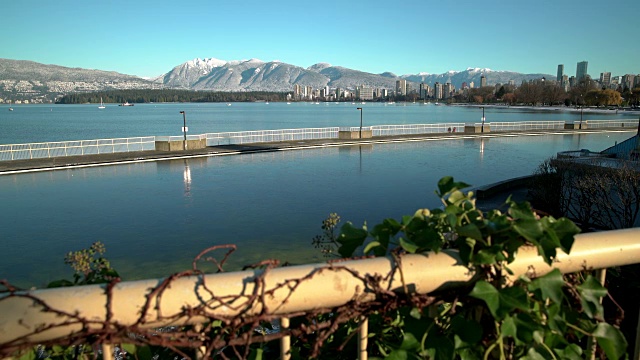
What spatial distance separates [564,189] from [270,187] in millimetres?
13579

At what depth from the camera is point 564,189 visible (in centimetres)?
1761

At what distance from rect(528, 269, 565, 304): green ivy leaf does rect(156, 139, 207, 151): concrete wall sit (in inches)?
1519

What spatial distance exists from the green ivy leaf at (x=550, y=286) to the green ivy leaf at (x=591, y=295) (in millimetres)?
157

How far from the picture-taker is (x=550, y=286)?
51.9 inches

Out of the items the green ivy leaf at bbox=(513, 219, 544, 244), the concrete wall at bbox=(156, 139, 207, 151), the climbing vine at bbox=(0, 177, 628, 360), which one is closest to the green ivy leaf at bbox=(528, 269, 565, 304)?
the climbing vine at bbox=(0, 177, 628, 360)

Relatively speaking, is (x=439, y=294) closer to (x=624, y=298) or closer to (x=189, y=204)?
(x=624, y=298)

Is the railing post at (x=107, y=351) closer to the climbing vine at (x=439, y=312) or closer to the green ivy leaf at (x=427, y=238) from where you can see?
the climbing vine at (x=439, y=312)

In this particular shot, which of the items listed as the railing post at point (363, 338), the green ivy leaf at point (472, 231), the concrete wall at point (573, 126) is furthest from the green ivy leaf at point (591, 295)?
the concrete wall at point (573, 126)

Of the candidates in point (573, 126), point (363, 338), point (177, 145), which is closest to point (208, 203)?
point (177, 145)

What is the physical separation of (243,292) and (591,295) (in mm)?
1019

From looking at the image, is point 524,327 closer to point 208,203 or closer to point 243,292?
point 243,292

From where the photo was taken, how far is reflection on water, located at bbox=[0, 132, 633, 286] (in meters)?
14.5

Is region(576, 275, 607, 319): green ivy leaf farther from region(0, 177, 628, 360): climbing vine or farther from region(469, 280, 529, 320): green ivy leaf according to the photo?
region(469, 280, 529, 320): green ivy leaf

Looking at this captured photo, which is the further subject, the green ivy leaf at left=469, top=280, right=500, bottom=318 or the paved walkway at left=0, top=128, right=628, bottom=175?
the paved walkway at left=0, top=128, right=628, bottom=175
